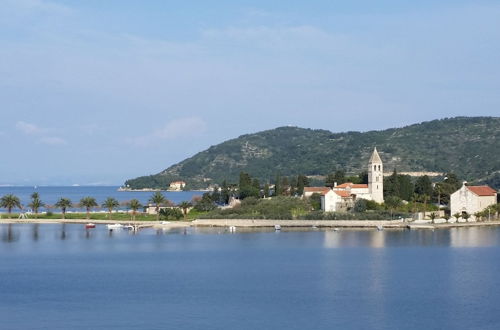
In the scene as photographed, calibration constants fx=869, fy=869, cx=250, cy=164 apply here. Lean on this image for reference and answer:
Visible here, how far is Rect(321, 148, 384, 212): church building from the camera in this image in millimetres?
90625

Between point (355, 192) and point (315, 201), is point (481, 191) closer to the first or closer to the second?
point (355, 192)

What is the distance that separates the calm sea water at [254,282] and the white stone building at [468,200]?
37.7ft

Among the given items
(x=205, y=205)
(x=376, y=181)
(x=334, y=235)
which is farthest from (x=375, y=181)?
(x=205, y=205)

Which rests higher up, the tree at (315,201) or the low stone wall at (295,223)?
the tree at (315,201)

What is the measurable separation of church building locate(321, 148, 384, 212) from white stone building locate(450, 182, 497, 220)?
8.16m

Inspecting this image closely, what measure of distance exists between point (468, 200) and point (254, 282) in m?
46.6

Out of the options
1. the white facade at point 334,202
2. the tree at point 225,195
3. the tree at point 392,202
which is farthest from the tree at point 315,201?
the tree at point 225,195

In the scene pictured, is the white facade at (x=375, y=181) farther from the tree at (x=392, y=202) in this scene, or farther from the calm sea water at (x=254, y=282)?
the calm sea water at (x=254, y=282)

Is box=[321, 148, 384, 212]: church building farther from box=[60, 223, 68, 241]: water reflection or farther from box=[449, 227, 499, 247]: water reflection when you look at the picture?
box=[60, 223, 68, 241]: water reflection

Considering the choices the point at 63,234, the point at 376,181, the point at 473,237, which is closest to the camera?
the point at 473,237

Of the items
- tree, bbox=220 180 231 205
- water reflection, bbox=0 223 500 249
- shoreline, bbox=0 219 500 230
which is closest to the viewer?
water reflection, bbox=0 223 500 249

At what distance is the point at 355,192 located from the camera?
93938mm

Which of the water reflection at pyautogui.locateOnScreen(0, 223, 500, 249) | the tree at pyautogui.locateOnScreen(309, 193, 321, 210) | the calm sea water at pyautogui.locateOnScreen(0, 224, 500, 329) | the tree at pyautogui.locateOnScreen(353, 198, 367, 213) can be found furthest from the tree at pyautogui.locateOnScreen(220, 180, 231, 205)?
the calm sea water at pyautogui.locateOnScreen(0, 224, 500, 329)

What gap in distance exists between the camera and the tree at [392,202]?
89.6m
